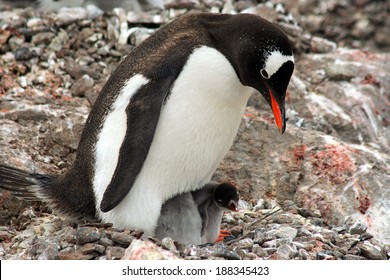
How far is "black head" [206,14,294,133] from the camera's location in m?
3.84

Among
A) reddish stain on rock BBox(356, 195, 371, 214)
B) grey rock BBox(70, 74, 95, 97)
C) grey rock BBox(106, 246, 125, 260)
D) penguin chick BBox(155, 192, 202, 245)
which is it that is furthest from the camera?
grey rock BBox(70, 74, 95, 97)

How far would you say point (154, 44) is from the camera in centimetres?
418

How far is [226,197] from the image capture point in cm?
422

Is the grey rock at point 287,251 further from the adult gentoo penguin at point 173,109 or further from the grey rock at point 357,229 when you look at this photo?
the grey rock at point 357,229

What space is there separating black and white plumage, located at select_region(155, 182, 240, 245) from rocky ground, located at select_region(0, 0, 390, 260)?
6.5 inches

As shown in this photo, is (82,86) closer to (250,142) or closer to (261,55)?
(250,142)

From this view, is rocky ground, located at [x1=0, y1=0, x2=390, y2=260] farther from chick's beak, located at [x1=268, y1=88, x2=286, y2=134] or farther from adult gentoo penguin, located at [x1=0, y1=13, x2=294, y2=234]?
chick's beak, located at [x1=268, y1=88, x2=286, y2=134]

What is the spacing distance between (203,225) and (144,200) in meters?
0.39

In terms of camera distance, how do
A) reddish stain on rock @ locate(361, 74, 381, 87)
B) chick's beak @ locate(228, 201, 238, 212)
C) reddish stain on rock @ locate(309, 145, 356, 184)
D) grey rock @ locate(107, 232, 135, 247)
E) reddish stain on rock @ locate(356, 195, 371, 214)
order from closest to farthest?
grey rock @ locate(107, 232, 135, 247) → chick's beak @ locate(228, 201, 238, 212) → reddish stain on rock @ locate(356, 195, 371, 214) → reddish stain on rock @ locate(309, 145, 356, 184) → reddish stain on rock @ locate(361, 74, 381, 87)

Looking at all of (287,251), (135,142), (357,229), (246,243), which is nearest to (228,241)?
(246,243)

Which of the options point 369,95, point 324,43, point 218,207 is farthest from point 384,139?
Answer: point 218,207

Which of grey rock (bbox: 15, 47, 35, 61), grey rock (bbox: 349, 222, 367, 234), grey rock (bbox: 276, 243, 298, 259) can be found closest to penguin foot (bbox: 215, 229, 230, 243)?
grey rock (bbox: 276, 243, 298, 259)
